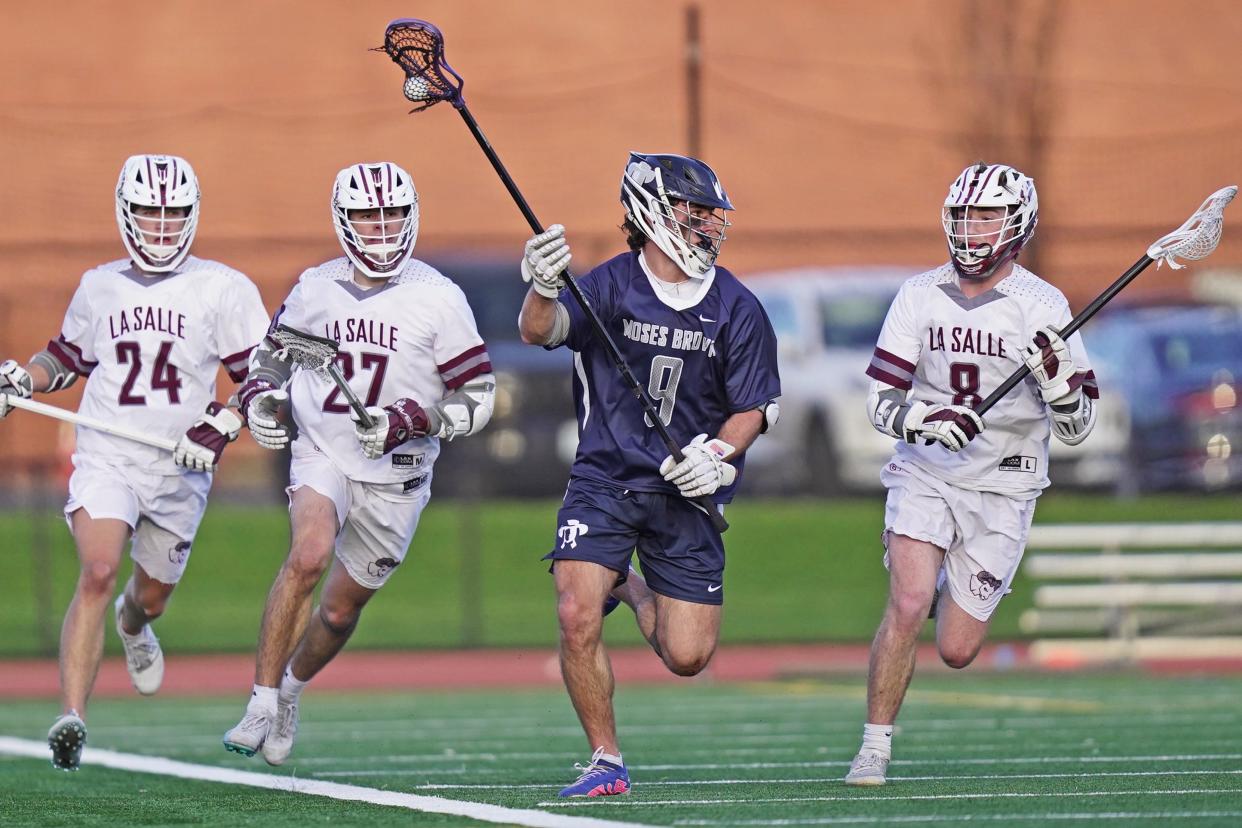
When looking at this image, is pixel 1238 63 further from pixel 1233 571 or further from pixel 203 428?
pixel 203 428

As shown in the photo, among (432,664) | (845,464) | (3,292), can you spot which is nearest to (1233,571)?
(845,464)

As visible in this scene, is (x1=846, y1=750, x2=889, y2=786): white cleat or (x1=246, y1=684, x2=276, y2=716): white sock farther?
(x1=246, y1=684, x2=276, y2=716): white sock

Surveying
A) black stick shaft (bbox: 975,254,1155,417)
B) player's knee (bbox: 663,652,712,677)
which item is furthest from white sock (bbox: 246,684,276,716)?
black stick shaft (bbox: 975,254,1155,417)

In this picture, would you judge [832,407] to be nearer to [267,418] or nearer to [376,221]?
[376,221]

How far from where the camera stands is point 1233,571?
49.4ft

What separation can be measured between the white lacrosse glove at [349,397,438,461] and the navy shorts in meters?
0.61

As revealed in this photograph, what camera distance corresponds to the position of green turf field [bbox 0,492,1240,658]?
16.4 metres

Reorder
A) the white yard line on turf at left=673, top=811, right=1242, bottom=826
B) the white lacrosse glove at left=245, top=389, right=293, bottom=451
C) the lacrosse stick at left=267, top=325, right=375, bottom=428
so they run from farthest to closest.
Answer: the white lacrosse glove at left=245, top=389, right=293, bottom=451 < the lacrosse stick at left=267, top=325, right=375, bottom=428 < the white yard line on turf at left=673, top=811, right=1242, bottom=826

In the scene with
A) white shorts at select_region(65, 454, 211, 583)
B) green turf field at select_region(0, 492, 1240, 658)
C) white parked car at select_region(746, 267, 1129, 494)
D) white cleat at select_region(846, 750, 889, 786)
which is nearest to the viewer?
white cleat at select_region(846, 750, 889, 786)

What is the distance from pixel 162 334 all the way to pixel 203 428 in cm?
45

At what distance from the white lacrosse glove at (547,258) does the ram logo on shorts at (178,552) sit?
7.72ft

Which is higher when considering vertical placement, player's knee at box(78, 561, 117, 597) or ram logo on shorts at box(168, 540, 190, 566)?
ram logo on shorts at box(168, 540, 190, 566)

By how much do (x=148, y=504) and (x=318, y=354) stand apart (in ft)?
4.32

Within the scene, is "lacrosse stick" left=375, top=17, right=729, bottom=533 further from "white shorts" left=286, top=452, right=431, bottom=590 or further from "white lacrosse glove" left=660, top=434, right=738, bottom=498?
A: "white shorts" left=286, top=452, right=431, bottom=590
